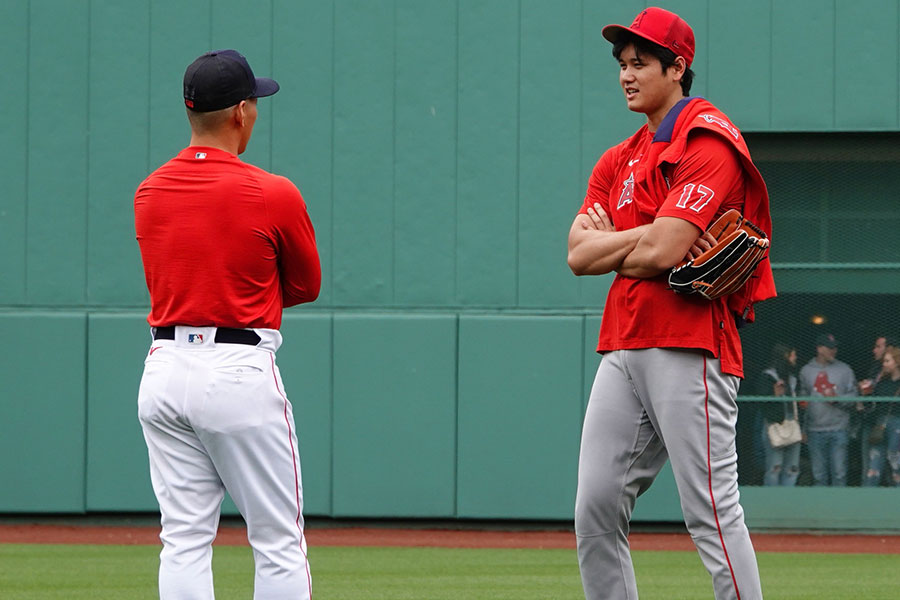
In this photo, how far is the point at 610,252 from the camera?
3.84 meters

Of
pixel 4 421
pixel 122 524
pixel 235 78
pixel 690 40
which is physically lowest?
pixel 122 524

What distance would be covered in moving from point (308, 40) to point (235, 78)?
6.37 m

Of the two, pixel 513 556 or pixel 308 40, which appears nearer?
pixel 513 556

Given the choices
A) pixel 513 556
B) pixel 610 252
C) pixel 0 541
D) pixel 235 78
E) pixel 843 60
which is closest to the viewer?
pixel 235 78

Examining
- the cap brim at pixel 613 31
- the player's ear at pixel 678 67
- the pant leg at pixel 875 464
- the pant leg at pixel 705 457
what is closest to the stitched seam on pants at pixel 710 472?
the pant leg at pixel 705 457

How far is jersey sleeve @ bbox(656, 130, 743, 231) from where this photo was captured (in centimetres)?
366

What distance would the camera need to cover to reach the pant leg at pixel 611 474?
3816mm

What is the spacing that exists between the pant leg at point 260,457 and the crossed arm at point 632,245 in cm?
118

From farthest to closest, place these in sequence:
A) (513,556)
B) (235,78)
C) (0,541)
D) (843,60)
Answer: (843,60), (0,541), (513,556), (235,78)

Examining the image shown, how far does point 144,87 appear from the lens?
9609 mm

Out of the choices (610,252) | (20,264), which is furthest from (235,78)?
(20,264)

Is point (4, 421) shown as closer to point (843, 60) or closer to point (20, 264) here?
point (20, 264)

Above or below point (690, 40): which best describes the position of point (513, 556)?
below

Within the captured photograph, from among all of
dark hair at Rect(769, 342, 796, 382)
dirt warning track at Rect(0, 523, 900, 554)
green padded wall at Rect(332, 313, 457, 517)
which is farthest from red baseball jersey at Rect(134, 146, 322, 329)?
dark hair at Rect(769, 342, 796, 382)
